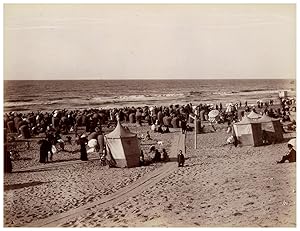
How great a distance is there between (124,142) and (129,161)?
0.13m

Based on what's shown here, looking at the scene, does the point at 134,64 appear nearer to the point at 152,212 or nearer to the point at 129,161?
the point at 129,161

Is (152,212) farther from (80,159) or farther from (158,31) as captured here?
(158,31)

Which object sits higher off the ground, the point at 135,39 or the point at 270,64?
the point at 135,39

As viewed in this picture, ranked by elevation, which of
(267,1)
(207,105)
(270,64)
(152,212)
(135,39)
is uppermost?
(267,1)

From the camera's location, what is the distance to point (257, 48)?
3.27m

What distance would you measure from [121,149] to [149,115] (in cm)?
29

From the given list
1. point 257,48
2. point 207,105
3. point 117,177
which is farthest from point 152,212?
point 257,48

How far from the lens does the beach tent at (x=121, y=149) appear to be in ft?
10.6

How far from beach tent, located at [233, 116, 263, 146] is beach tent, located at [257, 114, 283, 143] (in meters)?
0.04

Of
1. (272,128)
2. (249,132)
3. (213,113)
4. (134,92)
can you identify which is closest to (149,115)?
(134,92)

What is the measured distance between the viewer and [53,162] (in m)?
3.17

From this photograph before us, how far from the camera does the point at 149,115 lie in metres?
3.26

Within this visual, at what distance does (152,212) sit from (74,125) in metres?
0.75

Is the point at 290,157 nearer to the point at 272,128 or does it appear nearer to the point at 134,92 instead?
the point at 272,128
